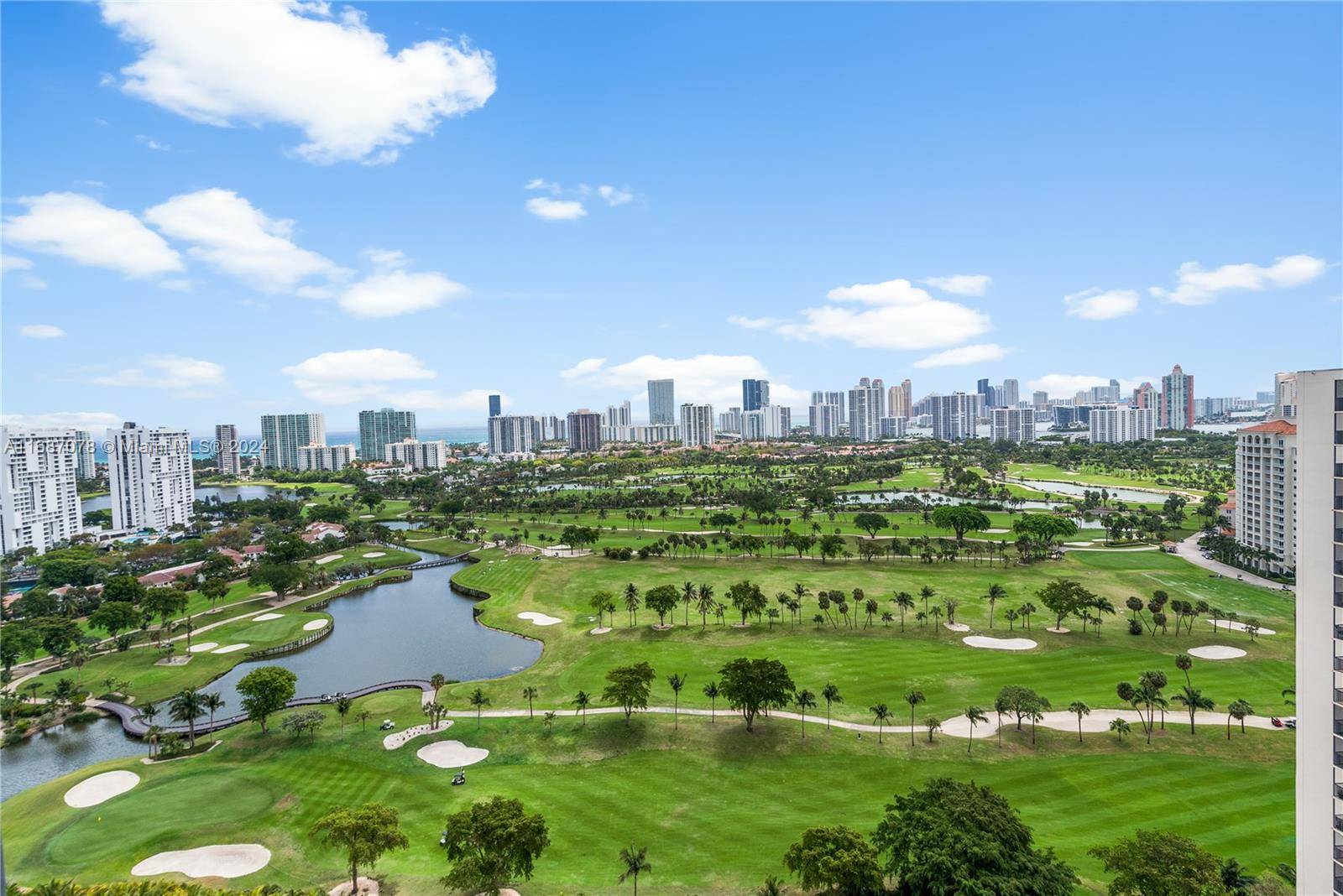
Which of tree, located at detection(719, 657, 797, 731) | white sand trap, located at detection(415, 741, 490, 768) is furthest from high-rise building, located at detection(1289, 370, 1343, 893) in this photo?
white sand trap, located at detection(415, 741, 490, 768)

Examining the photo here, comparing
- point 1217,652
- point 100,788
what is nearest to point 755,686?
point 100,788

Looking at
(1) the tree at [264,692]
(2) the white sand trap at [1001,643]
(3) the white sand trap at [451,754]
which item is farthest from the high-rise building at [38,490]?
(2) the white sand trap at [1001,643]

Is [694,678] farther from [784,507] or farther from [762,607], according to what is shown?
[784,507]

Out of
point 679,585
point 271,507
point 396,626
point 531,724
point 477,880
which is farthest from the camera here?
point 271,507

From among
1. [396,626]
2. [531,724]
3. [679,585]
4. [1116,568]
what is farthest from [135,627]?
[1116,568]

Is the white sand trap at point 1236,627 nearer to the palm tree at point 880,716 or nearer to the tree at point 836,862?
the palm tree at point 880,716

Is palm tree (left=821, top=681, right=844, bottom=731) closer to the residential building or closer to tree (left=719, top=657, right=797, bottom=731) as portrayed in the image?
tree (left=719, top=657, right=797, bottom=731)

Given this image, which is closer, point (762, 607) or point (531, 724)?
point (531, 724)
